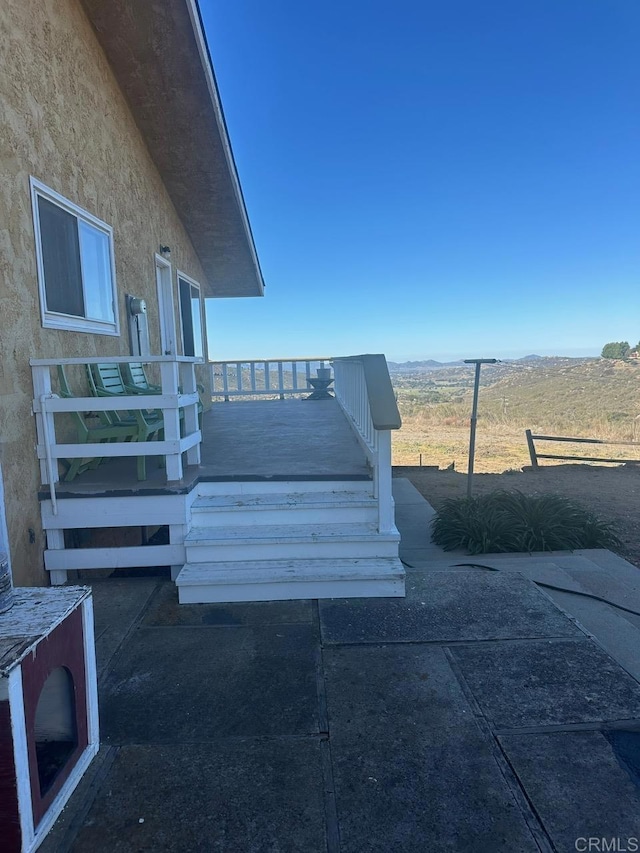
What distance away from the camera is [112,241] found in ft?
17.0

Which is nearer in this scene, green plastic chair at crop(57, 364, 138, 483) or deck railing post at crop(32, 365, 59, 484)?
deck railing post at crop(32, 365, 59, 484)

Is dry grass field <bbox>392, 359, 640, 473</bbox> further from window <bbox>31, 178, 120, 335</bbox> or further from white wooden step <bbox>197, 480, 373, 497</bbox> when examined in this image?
window <bbox>31, 178, 120, 335</bbox>

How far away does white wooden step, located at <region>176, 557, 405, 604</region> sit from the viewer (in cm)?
332

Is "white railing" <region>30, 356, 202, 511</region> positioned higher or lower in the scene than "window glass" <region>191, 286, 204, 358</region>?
lower

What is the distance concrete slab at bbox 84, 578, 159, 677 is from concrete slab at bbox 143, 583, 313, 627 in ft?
0.36

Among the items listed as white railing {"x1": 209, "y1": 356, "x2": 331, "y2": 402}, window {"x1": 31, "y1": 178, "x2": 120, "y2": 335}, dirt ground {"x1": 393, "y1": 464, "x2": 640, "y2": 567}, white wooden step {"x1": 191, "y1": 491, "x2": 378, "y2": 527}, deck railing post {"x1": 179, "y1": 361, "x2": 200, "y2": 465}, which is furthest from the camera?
white railing {"x1": 209, "y1": 356, "x2": 331, "y2": 402}

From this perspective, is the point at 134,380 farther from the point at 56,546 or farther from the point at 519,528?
the point at 519,528

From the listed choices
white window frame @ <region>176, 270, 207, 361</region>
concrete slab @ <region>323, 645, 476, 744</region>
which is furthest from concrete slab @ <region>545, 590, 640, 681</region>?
white window frame @ <region>176, 270, 207, 361</region>

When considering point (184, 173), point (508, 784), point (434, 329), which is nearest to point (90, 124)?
point (184, 173)

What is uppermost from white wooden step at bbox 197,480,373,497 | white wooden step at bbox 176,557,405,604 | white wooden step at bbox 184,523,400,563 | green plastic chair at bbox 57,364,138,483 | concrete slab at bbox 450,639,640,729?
green plastic chair at bbox 57,364,138,483

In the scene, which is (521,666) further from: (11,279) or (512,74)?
(512,74)

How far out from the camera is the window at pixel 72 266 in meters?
3.87

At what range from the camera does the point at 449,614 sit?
124 inches

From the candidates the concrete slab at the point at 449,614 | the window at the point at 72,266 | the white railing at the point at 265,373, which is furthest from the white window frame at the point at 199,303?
the concrete slab at the point at 449,614
